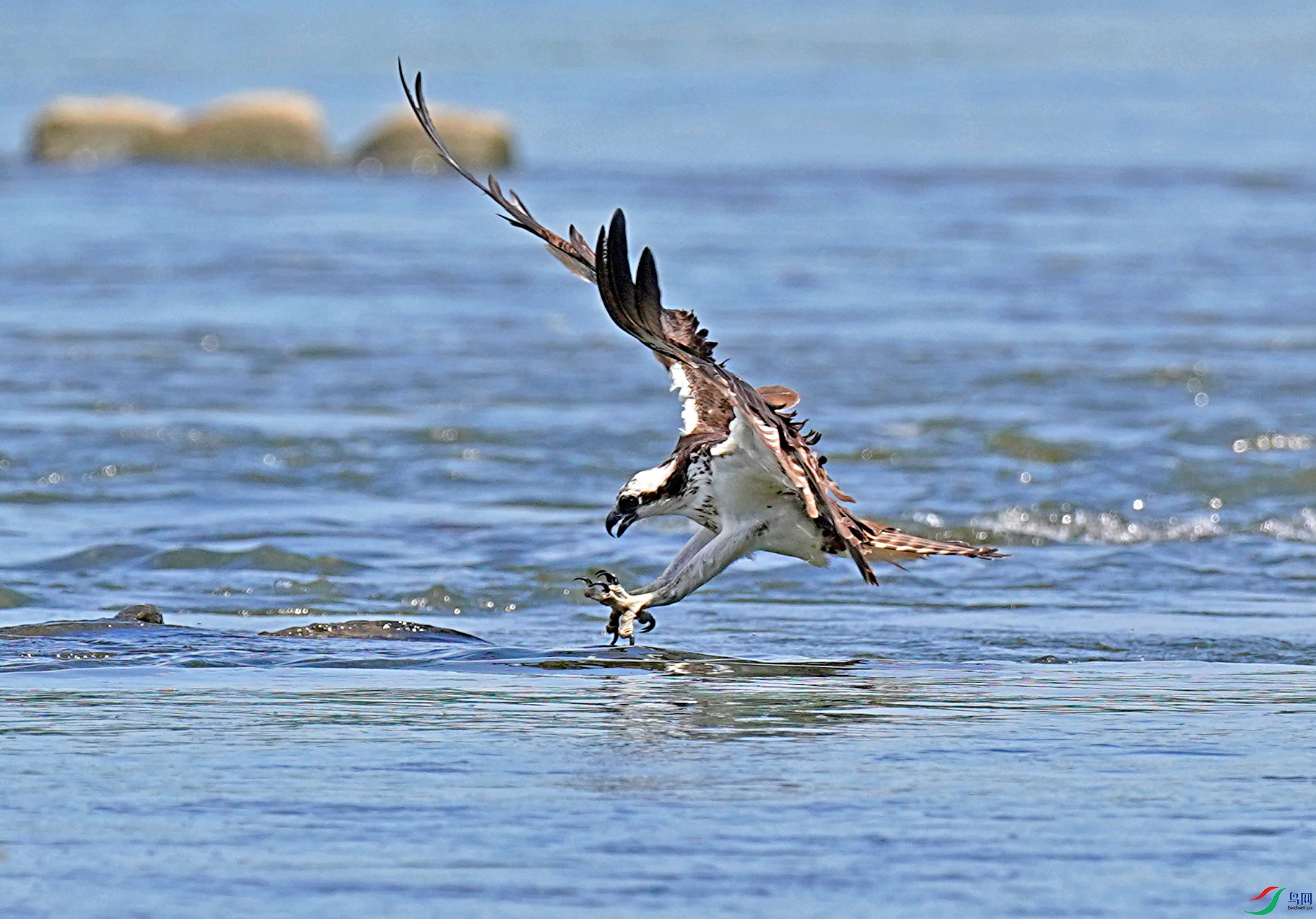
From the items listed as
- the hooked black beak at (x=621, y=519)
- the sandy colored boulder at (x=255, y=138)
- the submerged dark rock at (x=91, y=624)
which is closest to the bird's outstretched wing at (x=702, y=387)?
the hooked black beak at (x=621, y=519)

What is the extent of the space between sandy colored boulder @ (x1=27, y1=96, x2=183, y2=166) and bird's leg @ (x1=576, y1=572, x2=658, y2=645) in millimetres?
25045

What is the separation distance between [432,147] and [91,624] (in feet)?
76.9

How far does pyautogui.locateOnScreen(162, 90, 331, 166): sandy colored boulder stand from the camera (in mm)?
31734

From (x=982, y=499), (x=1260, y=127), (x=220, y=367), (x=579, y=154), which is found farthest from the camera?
(x=1260, y=127)

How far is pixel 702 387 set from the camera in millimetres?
7441

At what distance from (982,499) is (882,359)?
410cm

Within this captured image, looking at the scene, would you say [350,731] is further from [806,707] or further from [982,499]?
[982,499]

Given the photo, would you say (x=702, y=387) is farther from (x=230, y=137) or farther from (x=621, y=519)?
(x=230, y=137)

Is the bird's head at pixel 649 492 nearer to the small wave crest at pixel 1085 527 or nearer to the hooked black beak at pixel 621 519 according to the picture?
the hooked black beak at pixel 621 519

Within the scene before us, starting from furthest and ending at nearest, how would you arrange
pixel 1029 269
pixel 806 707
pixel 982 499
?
pixel 1029 269, pixel 982 499, pixel 806 707

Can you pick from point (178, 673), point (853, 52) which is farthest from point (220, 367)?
point (853, 52)

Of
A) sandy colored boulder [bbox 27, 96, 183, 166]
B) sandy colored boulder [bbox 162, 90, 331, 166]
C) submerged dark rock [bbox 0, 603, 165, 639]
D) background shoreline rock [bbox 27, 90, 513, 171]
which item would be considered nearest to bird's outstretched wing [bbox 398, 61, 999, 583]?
submerged dark rock [bbox 0, 603, 165, 639]

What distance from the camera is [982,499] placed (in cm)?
1078

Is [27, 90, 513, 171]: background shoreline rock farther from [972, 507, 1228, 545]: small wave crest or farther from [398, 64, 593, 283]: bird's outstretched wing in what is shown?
[398, 64, 593, 283]: bird's outstretched wing
